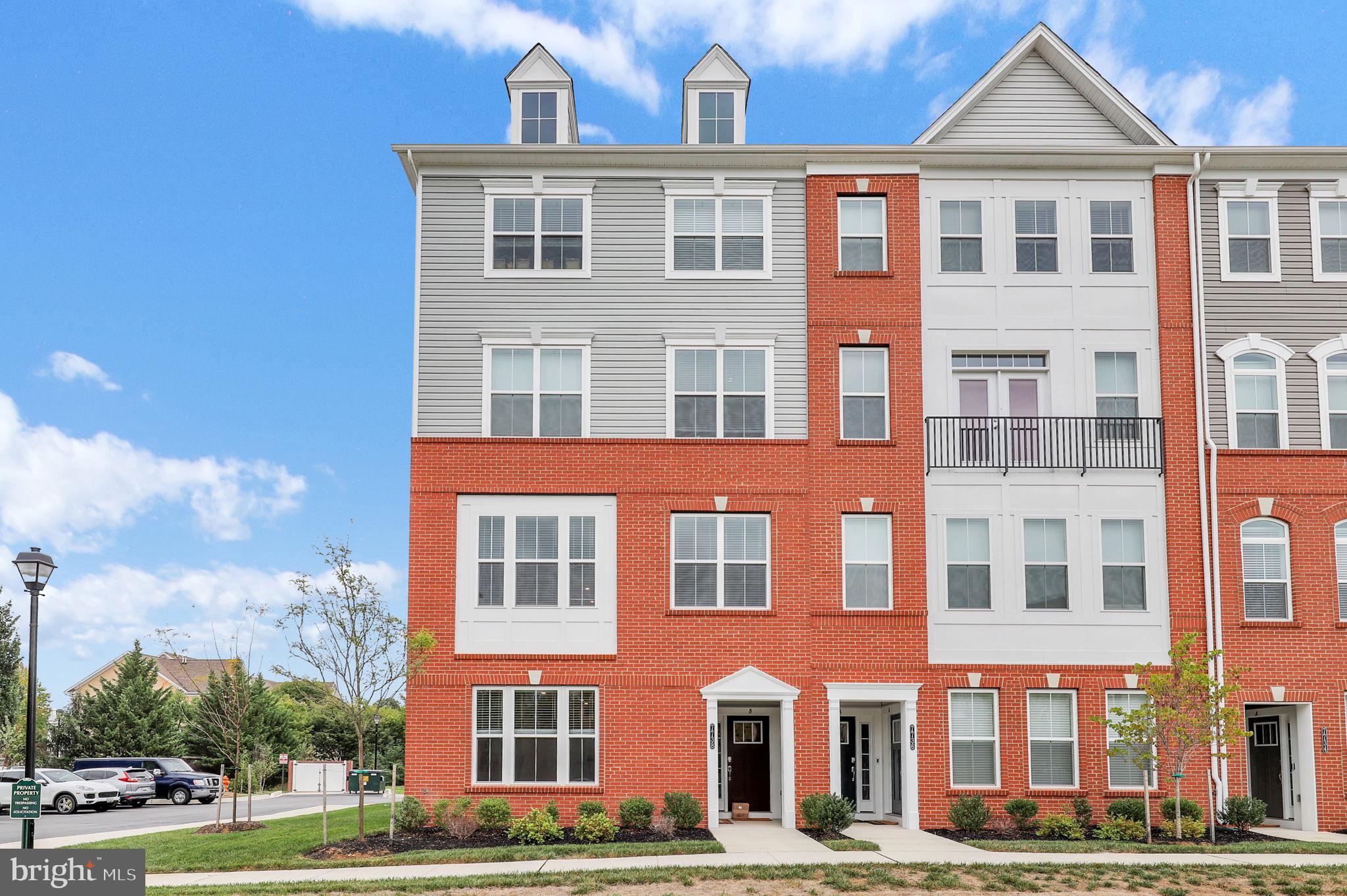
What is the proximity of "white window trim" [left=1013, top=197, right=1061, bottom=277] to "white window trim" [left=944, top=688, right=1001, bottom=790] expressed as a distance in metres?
8.16

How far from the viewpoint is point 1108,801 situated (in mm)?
21844

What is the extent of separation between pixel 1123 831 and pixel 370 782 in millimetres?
26775

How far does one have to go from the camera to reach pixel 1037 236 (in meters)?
23.5

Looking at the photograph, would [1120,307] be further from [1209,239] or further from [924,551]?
[924,551]

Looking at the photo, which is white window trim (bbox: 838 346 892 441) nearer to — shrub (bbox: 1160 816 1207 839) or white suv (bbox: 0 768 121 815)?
shrub (bbox: 1160 816 1207 839)

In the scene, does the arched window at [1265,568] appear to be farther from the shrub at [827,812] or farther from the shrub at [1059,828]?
the shrub at [827,812]

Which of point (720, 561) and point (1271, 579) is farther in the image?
point (1271, 579)

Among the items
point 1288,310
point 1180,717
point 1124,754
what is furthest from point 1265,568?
point 1288,310

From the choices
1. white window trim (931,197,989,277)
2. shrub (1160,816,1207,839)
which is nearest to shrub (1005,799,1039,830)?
shrub (1160,816,1207,839)

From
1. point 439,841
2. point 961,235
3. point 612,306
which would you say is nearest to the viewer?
→ point 439,841

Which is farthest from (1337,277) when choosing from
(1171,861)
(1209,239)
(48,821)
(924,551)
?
(48,821)

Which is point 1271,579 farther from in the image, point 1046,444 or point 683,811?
point 683,811

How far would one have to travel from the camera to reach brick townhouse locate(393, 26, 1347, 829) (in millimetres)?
22125

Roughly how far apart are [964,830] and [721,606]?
5877 millimetres
